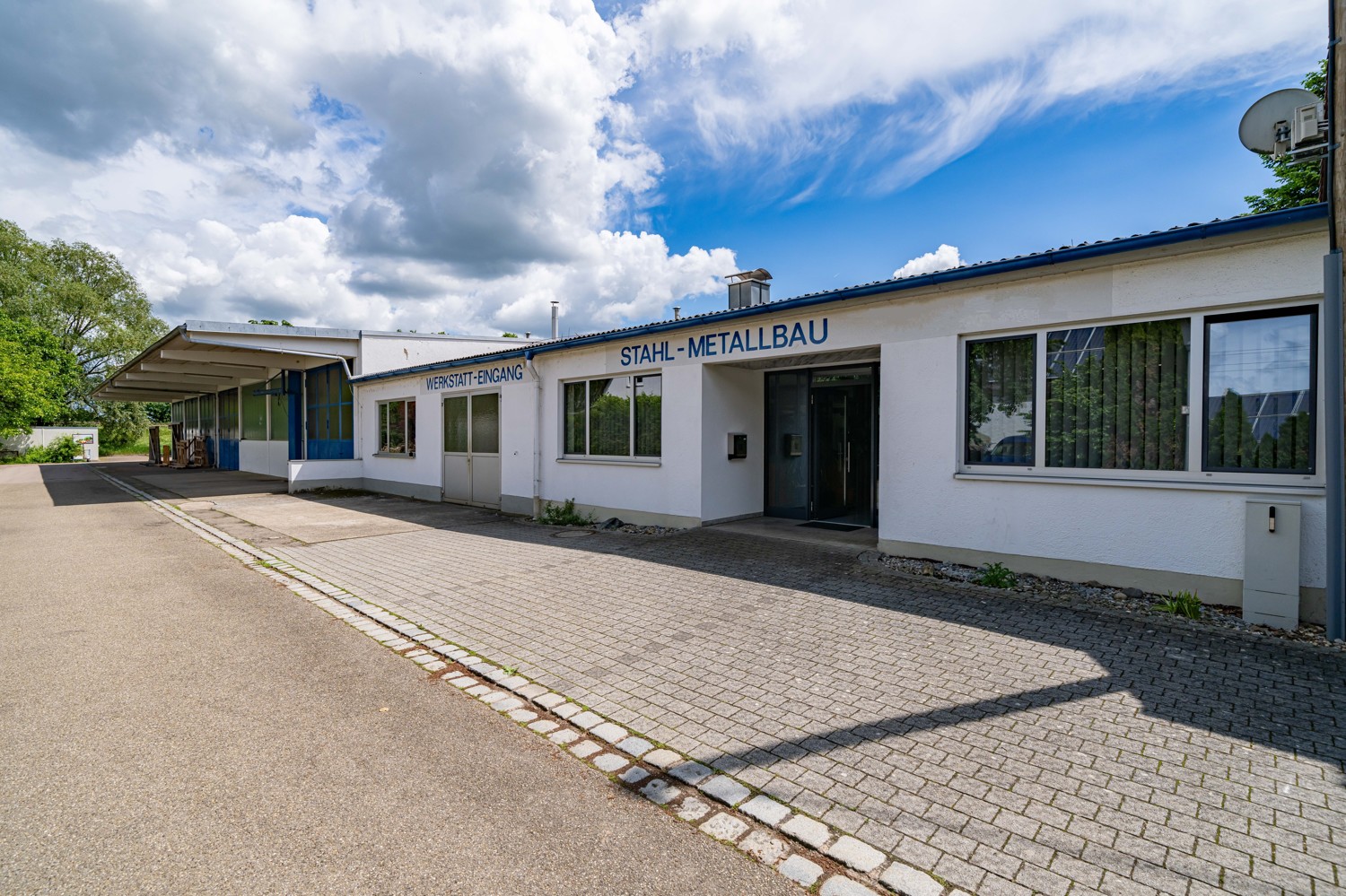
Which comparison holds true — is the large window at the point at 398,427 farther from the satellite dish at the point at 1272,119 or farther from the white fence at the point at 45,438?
the white fence at the point at 45,438

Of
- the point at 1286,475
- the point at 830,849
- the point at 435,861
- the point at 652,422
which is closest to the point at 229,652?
the point at 435,861

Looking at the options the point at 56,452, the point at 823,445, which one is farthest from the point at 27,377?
the point at 823,445

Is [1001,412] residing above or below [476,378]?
below

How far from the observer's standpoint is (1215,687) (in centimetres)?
416

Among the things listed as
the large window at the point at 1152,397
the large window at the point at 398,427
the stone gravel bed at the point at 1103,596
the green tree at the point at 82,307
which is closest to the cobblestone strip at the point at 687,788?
the stone gravel bed at the point at 1103,596

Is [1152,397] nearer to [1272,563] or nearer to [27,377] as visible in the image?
[1272,563]

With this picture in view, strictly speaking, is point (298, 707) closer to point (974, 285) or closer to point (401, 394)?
point (974, 285)

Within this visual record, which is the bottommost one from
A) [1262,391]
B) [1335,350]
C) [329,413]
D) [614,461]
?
[614,461]

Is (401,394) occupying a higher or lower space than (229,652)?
higher

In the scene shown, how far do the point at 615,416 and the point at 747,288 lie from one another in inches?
128

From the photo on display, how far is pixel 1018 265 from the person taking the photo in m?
6.57

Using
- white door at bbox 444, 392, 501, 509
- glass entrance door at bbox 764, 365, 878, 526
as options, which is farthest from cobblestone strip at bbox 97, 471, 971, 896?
white door at bbox 444, 392, 501, 509

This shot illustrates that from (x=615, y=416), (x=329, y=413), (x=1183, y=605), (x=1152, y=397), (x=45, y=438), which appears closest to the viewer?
(x=1183, y=605)

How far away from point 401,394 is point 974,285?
1455 centimetres
